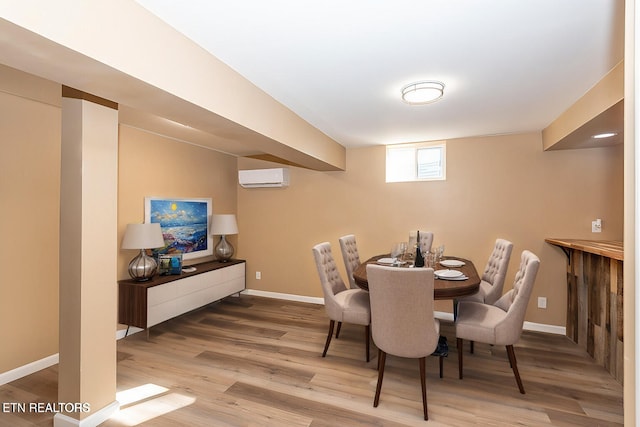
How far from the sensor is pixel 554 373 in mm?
2562

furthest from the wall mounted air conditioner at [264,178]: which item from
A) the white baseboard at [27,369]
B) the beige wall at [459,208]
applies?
the white baseboard at [27,369]

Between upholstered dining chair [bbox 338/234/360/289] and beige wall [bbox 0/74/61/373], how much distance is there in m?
2.77

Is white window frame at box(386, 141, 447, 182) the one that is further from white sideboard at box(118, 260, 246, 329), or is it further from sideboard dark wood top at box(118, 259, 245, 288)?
white sideboard at box(118, 260, 246, 329)

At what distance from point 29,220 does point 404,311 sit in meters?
3.14

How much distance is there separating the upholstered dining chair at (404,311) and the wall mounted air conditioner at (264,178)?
2810 mm

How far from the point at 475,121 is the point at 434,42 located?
1.73 m

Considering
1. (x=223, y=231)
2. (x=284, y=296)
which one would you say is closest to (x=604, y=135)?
(x=284, y=296)

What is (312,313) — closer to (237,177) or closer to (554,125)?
(237,177)

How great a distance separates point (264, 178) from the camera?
4.64m

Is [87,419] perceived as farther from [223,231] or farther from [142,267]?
[223,231]

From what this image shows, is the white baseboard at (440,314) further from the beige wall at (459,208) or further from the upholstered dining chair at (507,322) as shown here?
the upholstered dining chair at (507,322)

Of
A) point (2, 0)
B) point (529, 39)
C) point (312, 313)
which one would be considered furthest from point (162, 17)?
point (312, 313)

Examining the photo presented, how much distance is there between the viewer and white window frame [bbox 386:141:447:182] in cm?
395

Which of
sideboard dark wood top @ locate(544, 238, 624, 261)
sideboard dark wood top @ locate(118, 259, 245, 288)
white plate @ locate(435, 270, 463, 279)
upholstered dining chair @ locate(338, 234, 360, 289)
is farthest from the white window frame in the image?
sideboard dark wood top @ locate(118, 259, 245, 288)
